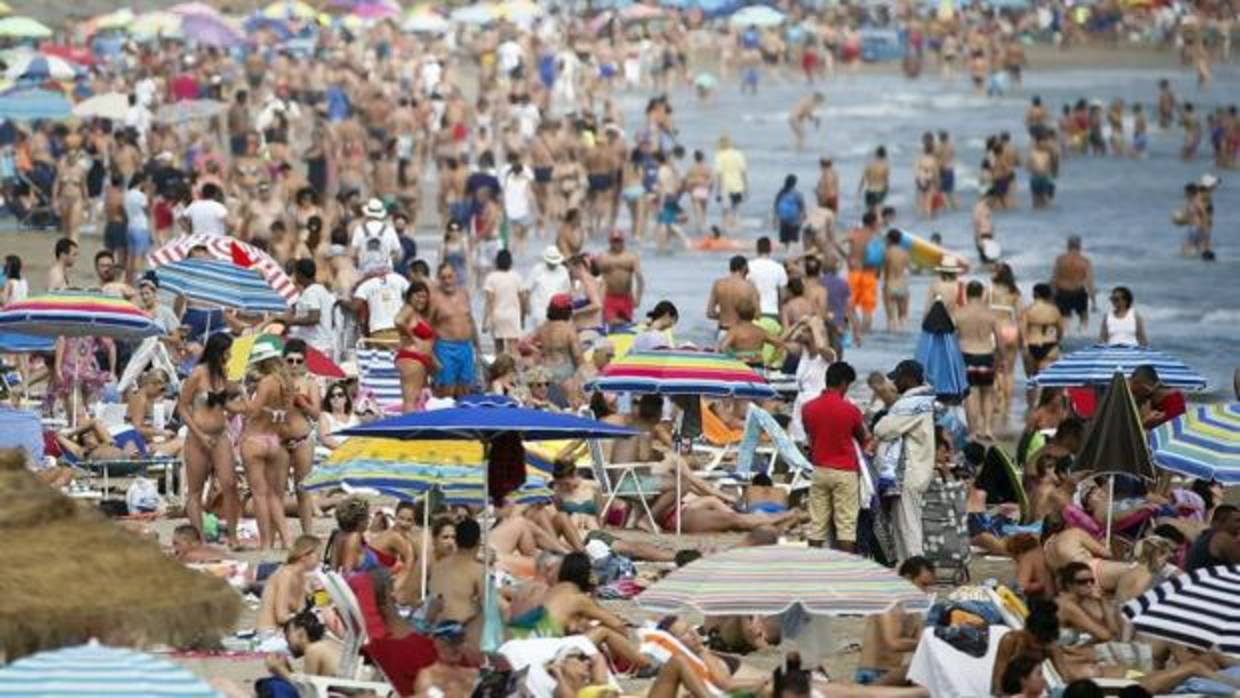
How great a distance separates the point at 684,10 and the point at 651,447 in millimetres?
48062

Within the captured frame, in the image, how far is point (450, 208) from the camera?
32.9 meters

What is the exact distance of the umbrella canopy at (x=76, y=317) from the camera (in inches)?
709

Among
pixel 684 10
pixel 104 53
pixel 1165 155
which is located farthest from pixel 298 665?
pixel 684 10

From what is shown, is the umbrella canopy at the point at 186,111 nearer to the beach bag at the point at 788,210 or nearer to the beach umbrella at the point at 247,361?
the beach bag at the point at 788,210

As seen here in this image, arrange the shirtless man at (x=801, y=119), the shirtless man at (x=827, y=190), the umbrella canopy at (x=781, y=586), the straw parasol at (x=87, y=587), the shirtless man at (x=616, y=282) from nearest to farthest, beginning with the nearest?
the straw parasol at (x=87, y=587) → the umbrella canopy at (x=781, y=586) → the shirtless man at (x=616, y=282) → the shirtless man at (x=827, y=190) → the shirtless man at (x=801, y=119)

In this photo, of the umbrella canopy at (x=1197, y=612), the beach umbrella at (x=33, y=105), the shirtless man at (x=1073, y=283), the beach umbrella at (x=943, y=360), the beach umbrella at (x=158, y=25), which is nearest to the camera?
the umbrella canopy at (x=1197, y=612)

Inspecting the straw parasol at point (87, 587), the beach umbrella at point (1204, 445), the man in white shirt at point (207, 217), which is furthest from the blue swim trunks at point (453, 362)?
the straw parasol at point (87, 587)

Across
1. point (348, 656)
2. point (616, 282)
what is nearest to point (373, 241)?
point (616, 282)

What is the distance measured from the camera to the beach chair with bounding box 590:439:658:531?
1744 cm

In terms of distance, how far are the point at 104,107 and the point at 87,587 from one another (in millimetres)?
28756

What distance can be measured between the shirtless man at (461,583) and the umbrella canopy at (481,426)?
1.36ft

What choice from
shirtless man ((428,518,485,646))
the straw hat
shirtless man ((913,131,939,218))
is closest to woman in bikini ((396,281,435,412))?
the straw hat

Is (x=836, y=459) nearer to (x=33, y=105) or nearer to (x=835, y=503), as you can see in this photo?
(x=835, y=503)

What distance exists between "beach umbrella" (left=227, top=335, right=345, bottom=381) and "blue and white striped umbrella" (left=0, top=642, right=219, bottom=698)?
853 cm
